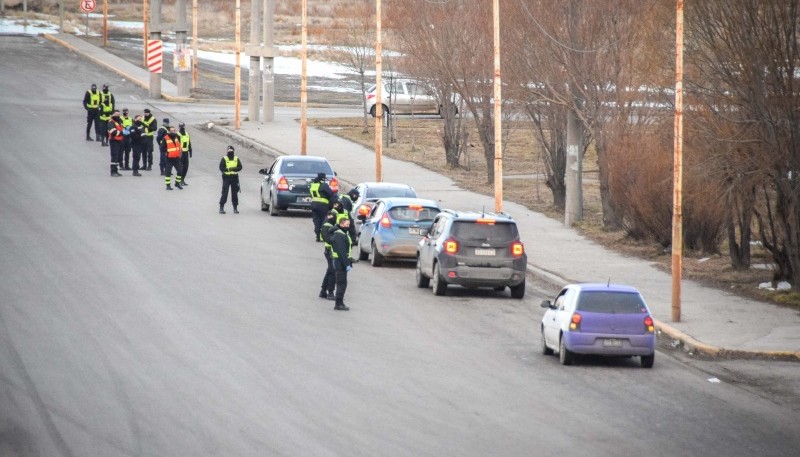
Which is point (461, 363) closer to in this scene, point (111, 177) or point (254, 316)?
point (254, 316)

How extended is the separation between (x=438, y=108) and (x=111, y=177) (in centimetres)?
2597

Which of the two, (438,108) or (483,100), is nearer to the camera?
(483,100)

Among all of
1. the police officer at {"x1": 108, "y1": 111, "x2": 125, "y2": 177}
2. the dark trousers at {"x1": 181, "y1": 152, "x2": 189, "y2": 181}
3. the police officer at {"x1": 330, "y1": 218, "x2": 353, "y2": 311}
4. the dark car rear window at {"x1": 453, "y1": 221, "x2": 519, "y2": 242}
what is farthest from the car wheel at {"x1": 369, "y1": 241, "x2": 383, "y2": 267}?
the police officer at {"x1": 108, "y1": 111, "x2": 125, "y2": 177}

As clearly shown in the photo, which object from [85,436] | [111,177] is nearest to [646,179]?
[111,177]

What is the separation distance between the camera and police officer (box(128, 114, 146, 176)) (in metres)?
40.1

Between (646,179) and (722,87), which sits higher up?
(722,87)

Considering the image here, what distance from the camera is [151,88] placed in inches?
2447

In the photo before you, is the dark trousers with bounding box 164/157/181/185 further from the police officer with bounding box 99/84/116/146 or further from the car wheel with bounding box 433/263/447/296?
the car wheel with bounding box 433/263/447/296

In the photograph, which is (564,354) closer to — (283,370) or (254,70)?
(283,370)

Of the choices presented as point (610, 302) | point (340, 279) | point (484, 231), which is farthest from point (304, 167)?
point (610, 302)

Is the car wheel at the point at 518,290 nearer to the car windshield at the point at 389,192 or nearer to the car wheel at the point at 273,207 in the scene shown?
the car windshield at the point at 389,192

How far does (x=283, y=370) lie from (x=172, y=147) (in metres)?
21.0

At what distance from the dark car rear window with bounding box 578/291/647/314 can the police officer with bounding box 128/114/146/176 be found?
23186mm

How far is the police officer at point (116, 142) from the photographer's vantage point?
39.6 metres
